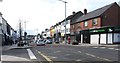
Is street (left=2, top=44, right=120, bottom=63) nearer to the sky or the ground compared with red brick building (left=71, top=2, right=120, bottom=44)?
nearer to the ground

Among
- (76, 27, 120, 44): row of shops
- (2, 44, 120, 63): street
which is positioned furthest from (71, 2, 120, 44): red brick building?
(2, 44, 120, 63): street

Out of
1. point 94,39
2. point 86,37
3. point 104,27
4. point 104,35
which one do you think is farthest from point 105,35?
point 86,37

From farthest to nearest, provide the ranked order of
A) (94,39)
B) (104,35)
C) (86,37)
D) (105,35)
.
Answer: (86,37) < (94,39) < (104,35) < (105,35)

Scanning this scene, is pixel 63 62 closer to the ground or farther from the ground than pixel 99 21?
closer to the ground

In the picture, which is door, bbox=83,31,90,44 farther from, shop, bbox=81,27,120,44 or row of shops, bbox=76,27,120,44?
shop, bbox=81,27,120,44

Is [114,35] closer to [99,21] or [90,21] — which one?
[99,21]

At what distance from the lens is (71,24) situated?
101125 mm

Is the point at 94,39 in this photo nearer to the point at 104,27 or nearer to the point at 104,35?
the point at 104,35

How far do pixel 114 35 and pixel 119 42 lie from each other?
82.2 inches

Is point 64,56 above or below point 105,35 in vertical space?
below

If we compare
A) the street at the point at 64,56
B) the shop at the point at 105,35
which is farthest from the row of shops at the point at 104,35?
the street at the point at 64,56

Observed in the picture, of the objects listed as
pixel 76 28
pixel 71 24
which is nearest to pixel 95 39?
pixel 76 28

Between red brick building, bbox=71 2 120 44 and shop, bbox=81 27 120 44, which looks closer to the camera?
shop, bbox=81 27 120 44

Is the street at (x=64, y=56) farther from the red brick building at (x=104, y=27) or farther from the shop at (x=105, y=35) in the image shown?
the red brick building at (x=104, y=27)
